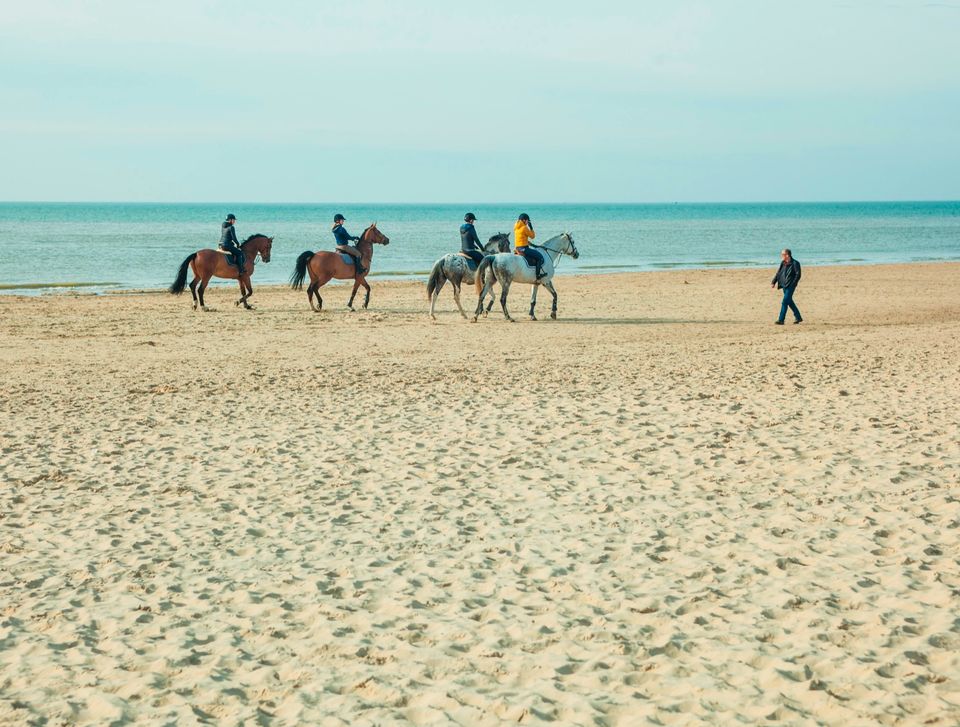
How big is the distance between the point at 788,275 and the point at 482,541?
554 inches

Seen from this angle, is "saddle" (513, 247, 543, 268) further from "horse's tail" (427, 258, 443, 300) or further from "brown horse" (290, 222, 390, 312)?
"brown horse" (290, 222, 390, 312)

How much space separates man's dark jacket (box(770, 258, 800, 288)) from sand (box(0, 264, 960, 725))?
4.41 meters

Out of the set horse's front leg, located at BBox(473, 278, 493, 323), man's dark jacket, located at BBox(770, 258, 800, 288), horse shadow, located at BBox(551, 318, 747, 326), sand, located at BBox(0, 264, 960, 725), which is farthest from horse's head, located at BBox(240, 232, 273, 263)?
man's dark jacket, located at BBox(770, 258, 800, 288)

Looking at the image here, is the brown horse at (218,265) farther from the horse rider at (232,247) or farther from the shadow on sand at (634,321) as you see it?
the shadow on sand at (634,321)

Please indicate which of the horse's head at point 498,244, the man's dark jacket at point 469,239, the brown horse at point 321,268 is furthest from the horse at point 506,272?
the brown horse at point 321,268

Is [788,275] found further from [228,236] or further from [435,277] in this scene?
[228,236]

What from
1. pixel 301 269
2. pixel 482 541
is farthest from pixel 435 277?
pixel 482 541

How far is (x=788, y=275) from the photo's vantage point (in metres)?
19.9

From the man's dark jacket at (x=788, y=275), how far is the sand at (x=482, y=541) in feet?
14.5

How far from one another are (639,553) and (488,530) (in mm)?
1164

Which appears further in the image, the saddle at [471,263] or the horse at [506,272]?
the saddle at [471,263]

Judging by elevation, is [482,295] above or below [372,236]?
below

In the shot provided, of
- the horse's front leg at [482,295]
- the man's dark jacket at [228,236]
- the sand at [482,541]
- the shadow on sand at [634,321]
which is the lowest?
the sand at [482,541]

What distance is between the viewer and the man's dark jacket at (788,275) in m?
19.8
